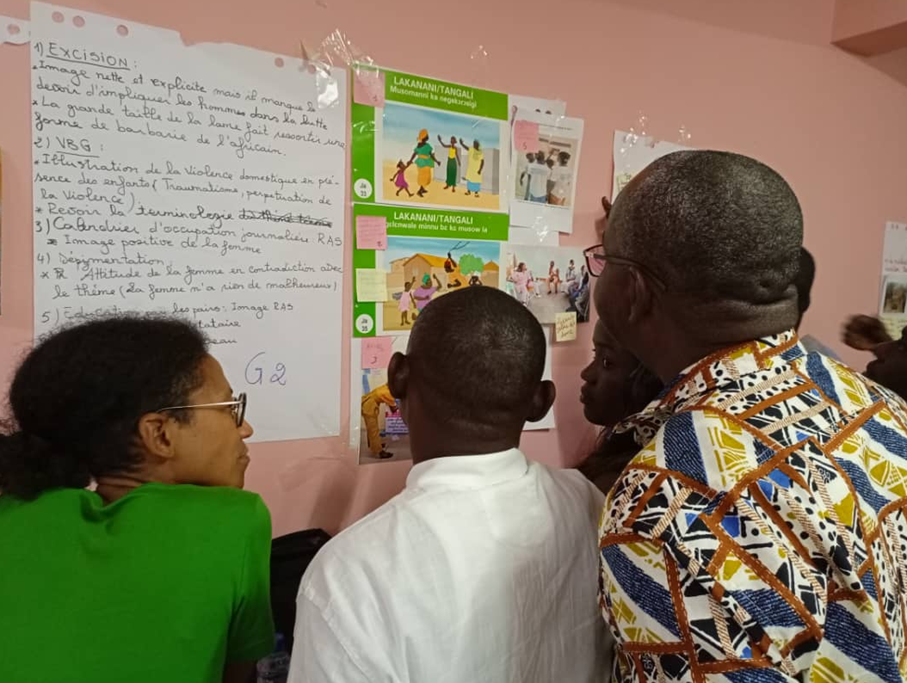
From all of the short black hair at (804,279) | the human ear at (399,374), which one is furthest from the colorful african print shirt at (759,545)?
the short black hair at (804,279)

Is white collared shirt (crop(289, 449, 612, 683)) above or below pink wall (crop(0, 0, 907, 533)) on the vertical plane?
below

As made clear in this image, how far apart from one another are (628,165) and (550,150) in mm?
249

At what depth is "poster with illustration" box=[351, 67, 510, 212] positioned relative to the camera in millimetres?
1337

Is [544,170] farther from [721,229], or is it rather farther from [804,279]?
[721,229]

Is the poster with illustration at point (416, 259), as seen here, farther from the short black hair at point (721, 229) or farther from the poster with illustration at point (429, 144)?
the short black hair at point (721, 229)

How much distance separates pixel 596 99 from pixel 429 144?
0.51 m

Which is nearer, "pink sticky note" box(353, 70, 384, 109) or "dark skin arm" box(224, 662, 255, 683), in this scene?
"dark skin arm" box(224, 662, 255, 683)

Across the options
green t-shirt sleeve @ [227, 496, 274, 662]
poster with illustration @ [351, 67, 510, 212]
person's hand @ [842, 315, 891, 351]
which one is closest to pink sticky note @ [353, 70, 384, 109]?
poster with illustration @ [351, 67, 510, 212]

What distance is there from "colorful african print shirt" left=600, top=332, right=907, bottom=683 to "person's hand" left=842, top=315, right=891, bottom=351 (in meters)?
1.19

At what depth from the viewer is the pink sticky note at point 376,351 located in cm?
138

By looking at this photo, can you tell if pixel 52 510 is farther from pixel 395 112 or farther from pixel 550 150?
pixel 550 150

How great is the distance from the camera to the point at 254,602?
0.85m

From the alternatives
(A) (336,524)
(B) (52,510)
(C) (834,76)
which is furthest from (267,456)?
(C) (834,76)

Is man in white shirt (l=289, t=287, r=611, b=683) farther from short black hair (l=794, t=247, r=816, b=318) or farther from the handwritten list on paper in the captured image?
short black hair (l=794, t=247, r=816, b=318)
